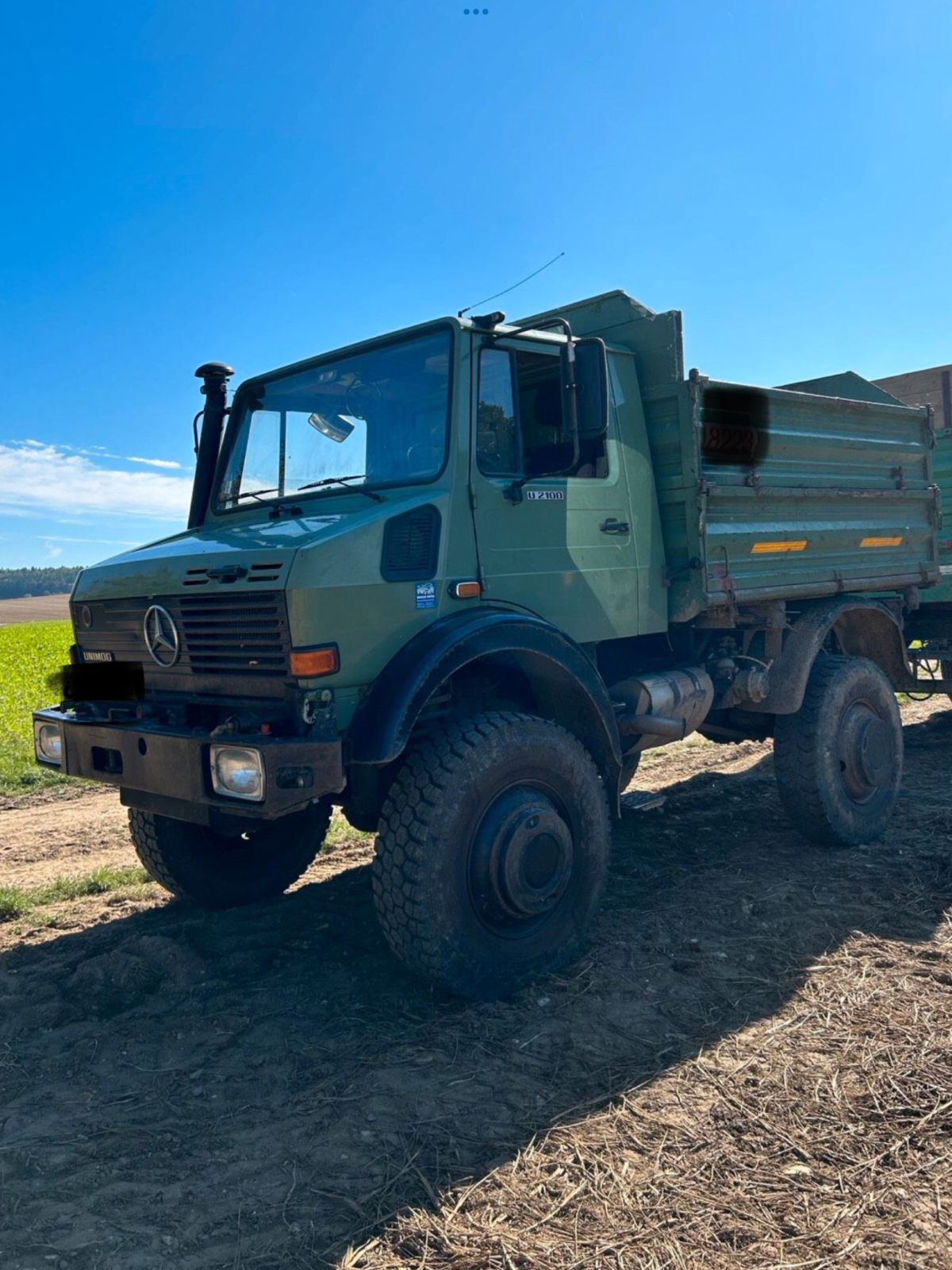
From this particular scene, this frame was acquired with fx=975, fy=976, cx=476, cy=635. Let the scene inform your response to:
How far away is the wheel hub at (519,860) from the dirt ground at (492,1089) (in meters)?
0.36

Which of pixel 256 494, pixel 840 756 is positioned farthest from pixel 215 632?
pixel 840 756

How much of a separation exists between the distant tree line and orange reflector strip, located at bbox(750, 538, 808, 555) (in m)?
87.4

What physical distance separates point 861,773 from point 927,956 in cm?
179

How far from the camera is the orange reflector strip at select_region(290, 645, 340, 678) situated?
351cm

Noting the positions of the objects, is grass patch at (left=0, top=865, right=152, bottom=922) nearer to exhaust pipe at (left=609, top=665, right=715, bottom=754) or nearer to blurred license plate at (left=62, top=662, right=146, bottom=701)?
blurred license plate at (left=62, top=662, right=146, bottom=701)

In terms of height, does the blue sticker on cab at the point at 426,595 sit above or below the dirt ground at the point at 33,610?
below

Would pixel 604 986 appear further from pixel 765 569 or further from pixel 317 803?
pixel 765 569

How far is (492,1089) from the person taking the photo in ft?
10.6

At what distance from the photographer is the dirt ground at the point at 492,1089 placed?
253cm

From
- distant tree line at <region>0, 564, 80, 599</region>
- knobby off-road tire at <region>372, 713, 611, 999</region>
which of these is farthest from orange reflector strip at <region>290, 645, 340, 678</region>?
distant tree line at <region>0, 564, 80, 599</region>

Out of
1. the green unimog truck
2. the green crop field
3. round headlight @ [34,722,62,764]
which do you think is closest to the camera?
the green unimog truck

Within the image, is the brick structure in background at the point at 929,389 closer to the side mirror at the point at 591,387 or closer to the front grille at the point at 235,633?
the side mirror at the point at 591,387

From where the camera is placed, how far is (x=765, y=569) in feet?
17.8

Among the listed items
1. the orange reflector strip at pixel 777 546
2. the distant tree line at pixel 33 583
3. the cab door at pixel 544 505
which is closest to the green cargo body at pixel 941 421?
the orange reflector strip at pixel 777 546
